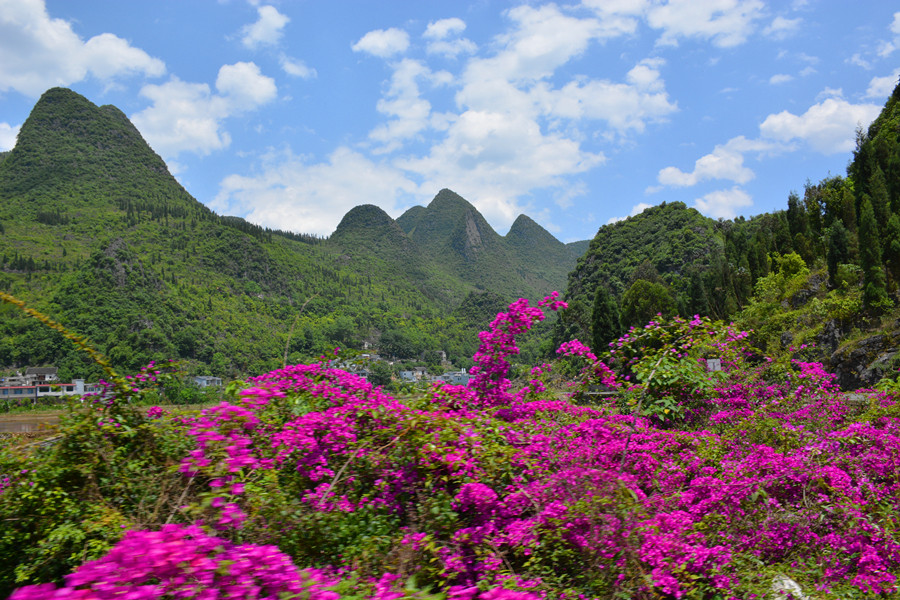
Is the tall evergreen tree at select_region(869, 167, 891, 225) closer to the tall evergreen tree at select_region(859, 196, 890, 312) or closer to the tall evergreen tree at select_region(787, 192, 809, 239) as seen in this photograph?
the tall evergreen tree at select_region(859, 196, 890, 312)

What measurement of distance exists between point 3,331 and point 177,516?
2800 inches

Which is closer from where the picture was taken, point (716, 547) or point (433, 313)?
point (716, 547)

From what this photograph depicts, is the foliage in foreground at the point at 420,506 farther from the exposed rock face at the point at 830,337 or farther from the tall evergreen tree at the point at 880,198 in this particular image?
the tall evergreen tree at the point at 880,198

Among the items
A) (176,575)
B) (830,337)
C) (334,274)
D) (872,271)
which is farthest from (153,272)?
(176,575)

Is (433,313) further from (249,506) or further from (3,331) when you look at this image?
(249,506)

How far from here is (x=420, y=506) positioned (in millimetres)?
2574

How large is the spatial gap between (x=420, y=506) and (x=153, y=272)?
3399 inches

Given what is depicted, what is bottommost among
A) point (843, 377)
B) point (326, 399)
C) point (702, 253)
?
point (843, 377)

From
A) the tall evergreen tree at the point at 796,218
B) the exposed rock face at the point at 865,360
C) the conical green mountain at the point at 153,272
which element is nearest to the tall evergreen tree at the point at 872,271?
the exposed rock face at the point at 865,360

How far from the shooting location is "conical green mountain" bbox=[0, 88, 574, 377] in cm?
5744

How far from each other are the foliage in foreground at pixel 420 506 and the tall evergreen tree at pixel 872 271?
13.1m

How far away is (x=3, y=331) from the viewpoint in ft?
182

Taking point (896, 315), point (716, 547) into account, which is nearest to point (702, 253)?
point (896, 315)

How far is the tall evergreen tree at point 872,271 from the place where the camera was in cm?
1384
